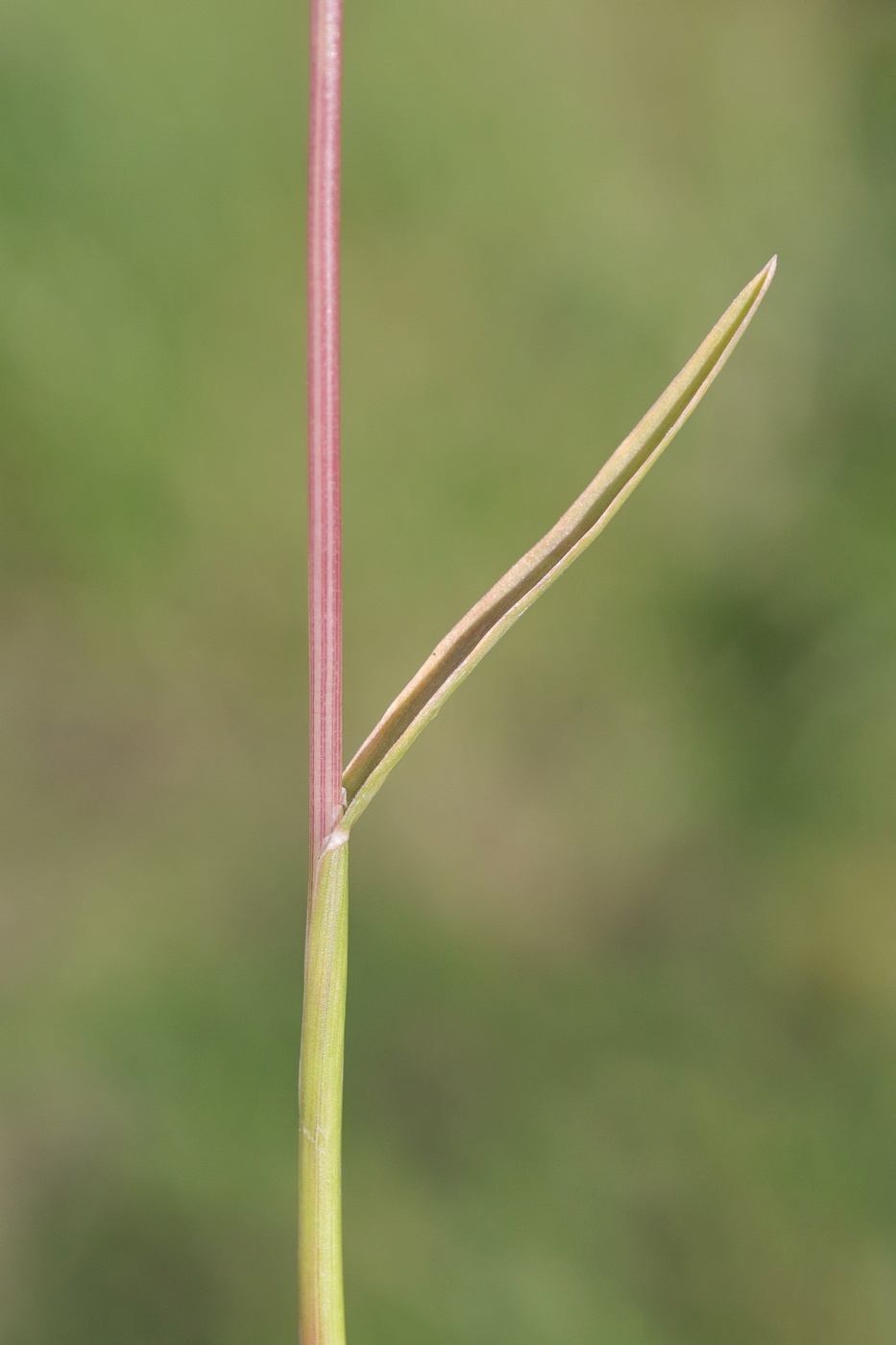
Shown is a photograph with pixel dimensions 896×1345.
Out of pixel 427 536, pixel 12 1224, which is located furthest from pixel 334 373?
pixel 12 1224

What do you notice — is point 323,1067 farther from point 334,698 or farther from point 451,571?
point 451,571

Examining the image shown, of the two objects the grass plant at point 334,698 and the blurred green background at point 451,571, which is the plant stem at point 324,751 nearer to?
the grass plant at point 334,698

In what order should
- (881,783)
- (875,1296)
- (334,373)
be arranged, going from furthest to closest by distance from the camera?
(881,783), (875,1296), (334,373)

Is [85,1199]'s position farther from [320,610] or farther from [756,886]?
[320,610]

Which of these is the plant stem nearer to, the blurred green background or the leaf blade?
the leaf blade

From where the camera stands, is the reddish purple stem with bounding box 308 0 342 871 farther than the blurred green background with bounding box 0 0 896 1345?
No

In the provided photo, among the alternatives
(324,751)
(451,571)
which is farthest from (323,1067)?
(451,571)

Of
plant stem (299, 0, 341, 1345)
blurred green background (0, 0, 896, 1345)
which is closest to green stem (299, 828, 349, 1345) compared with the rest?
plant stem (299, 0, 341, 1345)
